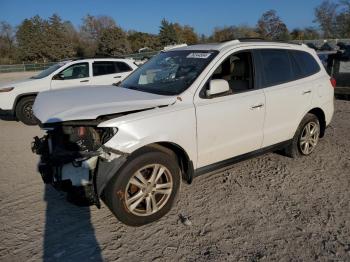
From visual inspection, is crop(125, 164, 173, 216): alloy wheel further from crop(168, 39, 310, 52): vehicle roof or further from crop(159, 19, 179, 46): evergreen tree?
crop(159, 19, 179, 46): evergreen tree

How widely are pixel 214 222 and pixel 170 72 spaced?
196cm

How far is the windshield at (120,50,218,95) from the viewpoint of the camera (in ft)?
13.0

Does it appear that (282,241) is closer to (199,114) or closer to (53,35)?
(199,114)

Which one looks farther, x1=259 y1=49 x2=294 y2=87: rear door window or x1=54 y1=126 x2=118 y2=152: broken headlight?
x1=259 y1=49 x2=294 y2=87: rear door window

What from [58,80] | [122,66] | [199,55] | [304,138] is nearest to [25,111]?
[58,80]

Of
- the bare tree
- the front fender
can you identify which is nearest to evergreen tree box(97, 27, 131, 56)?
the bare tree

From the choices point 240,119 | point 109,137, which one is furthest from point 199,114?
point 109,137

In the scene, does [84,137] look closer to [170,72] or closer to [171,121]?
[171,121]

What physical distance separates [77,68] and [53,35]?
5774cm

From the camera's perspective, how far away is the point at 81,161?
130 inches

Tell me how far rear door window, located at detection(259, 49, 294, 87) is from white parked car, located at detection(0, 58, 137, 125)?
6.04 meters

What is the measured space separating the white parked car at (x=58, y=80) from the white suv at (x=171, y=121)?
5039 mm

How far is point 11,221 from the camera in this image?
3.68 meters

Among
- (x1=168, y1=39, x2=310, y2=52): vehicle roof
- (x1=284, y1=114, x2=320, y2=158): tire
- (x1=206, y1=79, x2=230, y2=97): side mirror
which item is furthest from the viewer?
(x1=284, y1=114, x2=320, y2=158): tire
